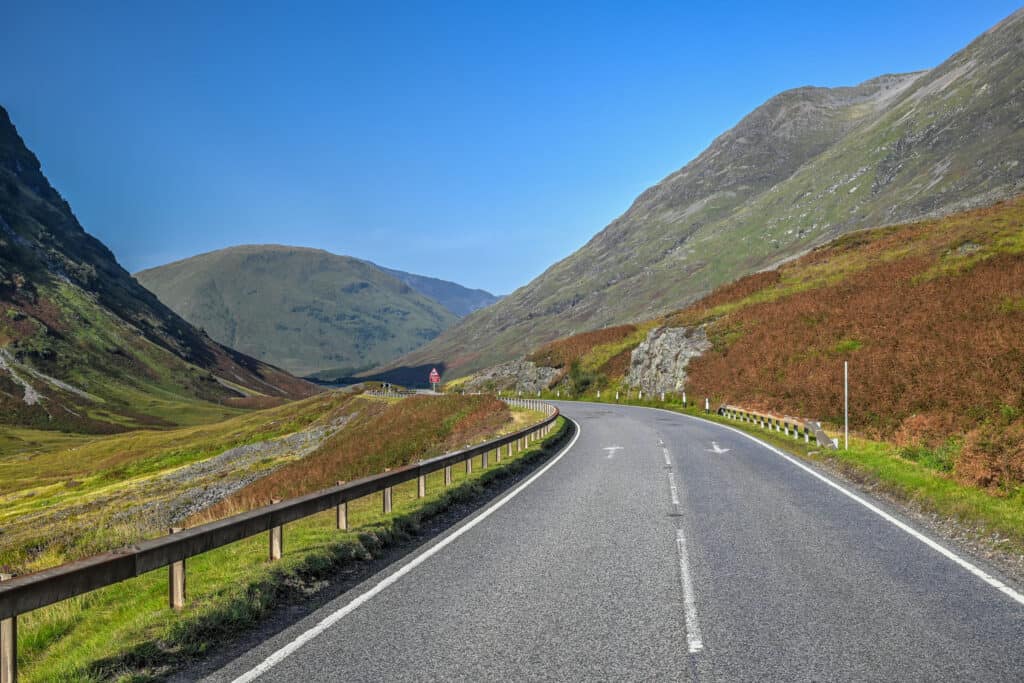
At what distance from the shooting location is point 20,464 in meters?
75.5

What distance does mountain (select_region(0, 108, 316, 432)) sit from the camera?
122 meters

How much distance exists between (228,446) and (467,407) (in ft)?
110

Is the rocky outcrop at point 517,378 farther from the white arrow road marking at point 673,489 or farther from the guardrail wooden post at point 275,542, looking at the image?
the guardrail wooden post at point 275,542

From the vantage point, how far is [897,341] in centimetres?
3384

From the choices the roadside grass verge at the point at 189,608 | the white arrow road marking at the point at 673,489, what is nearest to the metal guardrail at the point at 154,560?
the roadside grass verge at the point at 189,608

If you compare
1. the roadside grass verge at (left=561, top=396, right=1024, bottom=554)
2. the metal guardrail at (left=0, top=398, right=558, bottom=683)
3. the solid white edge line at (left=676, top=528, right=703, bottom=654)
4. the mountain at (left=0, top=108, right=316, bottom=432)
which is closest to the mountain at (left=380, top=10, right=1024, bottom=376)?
the mountain at (left=0, top=108, right=316, bottom=432)

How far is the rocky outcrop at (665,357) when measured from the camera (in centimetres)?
5500

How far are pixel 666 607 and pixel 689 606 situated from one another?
0.23 m

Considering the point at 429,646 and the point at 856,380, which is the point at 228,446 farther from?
the point at 429,646

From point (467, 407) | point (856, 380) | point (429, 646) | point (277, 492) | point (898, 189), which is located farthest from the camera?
point (898, 189)

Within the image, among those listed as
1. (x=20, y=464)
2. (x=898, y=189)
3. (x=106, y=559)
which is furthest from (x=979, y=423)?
(x=898, y=189)

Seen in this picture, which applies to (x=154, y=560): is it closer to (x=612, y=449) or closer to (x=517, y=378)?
(x=612, y=449)

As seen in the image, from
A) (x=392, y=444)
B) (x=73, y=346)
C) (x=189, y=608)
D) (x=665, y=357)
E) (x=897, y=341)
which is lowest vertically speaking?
(x=392, y=444)

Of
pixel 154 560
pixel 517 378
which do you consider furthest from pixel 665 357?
pixel 154 560
